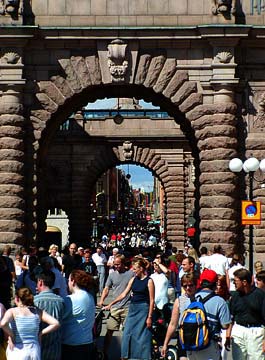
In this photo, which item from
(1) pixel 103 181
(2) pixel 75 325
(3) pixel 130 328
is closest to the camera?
(2) pixel 75 325

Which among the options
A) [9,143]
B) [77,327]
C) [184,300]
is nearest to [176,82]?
[9,143]

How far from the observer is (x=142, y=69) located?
2786 centimetres

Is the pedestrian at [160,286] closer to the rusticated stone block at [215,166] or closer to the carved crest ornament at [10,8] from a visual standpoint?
the rusticated stone block at [215,166]

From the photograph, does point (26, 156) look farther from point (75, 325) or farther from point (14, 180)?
point (75, 325)

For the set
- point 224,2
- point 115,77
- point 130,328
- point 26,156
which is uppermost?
point 224,2

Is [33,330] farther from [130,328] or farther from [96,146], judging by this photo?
[96,146]

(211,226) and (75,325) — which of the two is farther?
(211,226)

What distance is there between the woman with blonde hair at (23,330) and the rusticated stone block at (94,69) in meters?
17.2

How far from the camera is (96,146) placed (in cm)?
5378

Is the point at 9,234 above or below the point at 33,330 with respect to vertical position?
above

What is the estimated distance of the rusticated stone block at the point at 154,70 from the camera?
2781cm

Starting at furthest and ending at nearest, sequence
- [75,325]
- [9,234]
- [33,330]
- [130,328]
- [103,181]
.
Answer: [103,181]
[9,234]
[130,328]
[75,325]
[33,330]

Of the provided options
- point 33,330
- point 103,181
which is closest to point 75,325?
point 33,330

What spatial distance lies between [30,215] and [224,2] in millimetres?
8090
